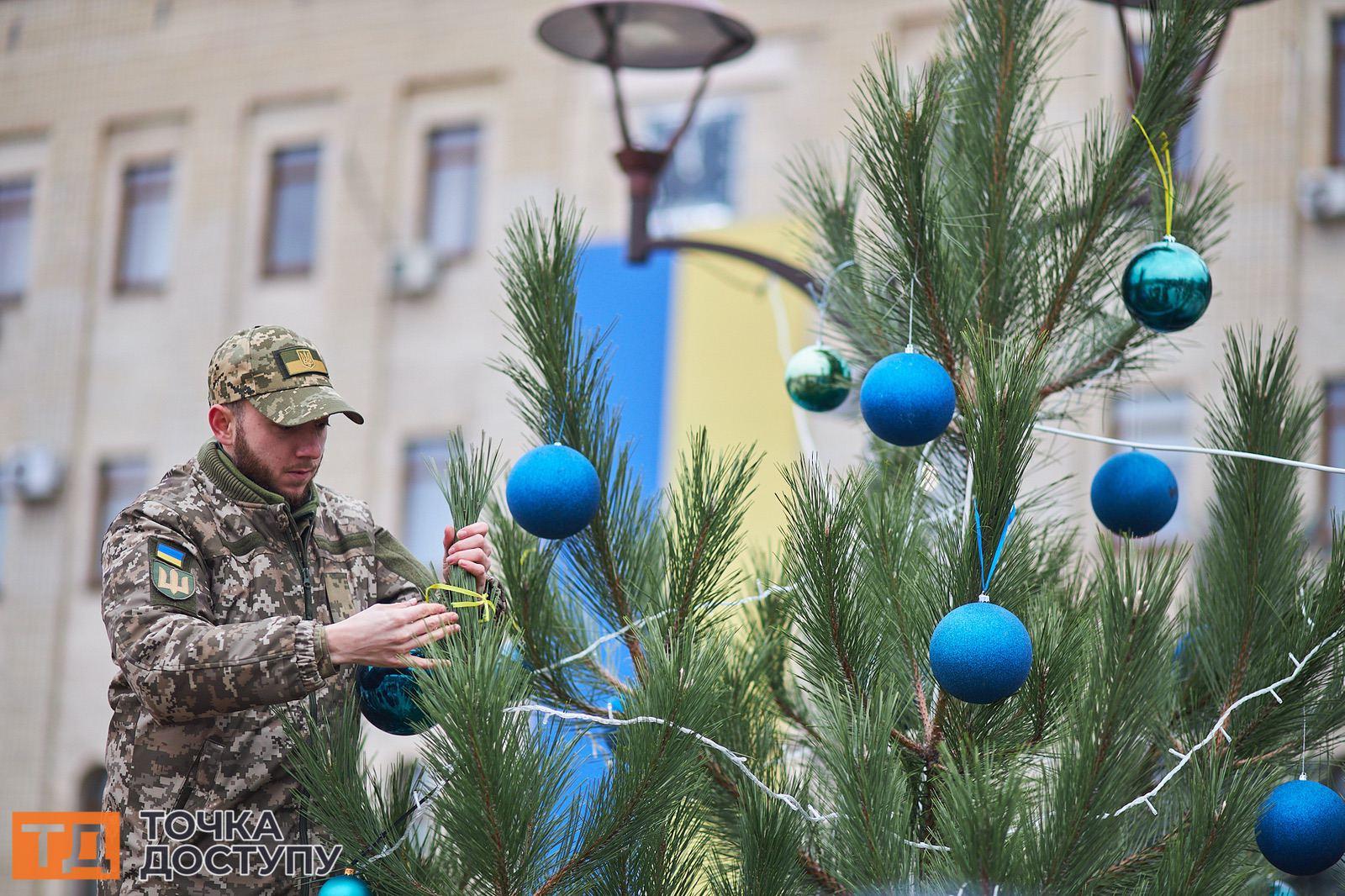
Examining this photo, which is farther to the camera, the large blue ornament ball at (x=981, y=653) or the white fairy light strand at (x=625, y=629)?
the white fairy light strand at (x=625, y=629)

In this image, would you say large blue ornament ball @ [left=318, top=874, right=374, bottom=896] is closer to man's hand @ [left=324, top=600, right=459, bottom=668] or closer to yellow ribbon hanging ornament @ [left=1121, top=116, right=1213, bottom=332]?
man's hand @ [left=324, top=600, right=459, bottom=668]

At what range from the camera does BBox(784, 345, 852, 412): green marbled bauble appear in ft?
8.64

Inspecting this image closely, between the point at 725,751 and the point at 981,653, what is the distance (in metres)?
0.45

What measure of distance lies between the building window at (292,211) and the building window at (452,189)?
1103 millimetres

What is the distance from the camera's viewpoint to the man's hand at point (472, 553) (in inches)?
82.5

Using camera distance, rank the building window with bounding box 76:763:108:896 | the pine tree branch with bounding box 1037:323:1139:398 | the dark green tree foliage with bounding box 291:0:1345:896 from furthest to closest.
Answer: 1. the building window with bounding box 76:763:108:896
2. the pine tree branch with bounding box 1037:323:1139:398
3. the dark green tree foliage with bounding box 291:0:1345:896

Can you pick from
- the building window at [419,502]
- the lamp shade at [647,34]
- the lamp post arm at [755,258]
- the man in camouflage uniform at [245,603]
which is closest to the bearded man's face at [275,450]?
the man in camouflage uniform at [245,603]

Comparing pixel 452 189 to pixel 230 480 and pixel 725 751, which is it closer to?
pixel 230 480

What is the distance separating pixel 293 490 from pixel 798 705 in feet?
3.11

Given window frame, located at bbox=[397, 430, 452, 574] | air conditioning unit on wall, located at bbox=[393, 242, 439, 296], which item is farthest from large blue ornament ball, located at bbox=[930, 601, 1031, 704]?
air conditioning unit on wall, located at bbox=[393, 242, 439, 296]

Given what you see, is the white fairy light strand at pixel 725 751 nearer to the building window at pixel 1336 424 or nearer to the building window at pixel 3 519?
the building window at pixel 1336 424

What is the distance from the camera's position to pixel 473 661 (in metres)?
1.88

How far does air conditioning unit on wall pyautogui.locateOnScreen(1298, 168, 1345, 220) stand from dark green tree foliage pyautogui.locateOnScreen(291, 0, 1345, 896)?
23.9 feet

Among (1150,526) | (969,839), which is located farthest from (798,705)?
(969,839)
